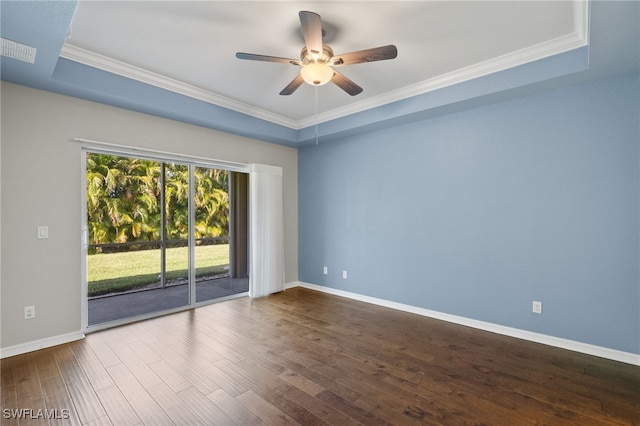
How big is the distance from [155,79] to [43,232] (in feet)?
6.37

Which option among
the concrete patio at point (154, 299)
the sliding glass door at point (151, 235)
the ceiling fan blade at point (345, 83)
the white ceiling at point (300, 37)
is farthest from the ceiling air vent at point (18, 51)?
the concrete patio at point (154, 299)

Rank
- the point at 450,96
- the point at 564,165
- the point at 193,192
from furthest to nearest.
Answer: the point at 193,192 → the point at 450,96 → the point at 564,165

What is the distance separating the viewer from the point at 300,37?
2586 millimetres

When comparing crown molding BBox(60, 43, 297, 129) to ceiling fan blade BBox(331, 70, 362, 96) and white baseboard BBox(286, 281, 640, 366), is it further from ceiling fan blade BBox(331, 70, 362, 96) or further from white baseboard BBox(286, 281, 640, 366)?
white baseboard BBox(286, 281, 640, 366)

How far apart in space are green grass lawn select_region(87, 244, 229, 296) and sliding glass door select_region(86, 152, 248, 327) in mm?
11

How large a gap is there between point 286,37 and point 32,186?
9.27 ft

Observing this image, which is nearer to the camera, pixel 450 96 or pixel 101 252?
pixel 450 96

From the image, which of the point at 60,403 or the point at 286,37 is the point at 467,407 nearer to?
the point at 60,403

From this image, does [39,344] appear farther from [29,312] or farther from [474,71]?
[474,71]

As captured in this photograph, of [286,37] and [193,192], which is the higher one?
[286,37]

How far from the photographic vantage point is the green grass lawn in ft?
12.0

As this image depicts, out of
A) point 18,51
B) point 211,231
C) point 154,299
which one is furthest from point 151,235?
point 18,51

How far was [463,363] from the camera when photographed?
2.63 metres

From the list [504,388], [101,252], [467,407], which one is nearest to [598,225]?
[504,388]
